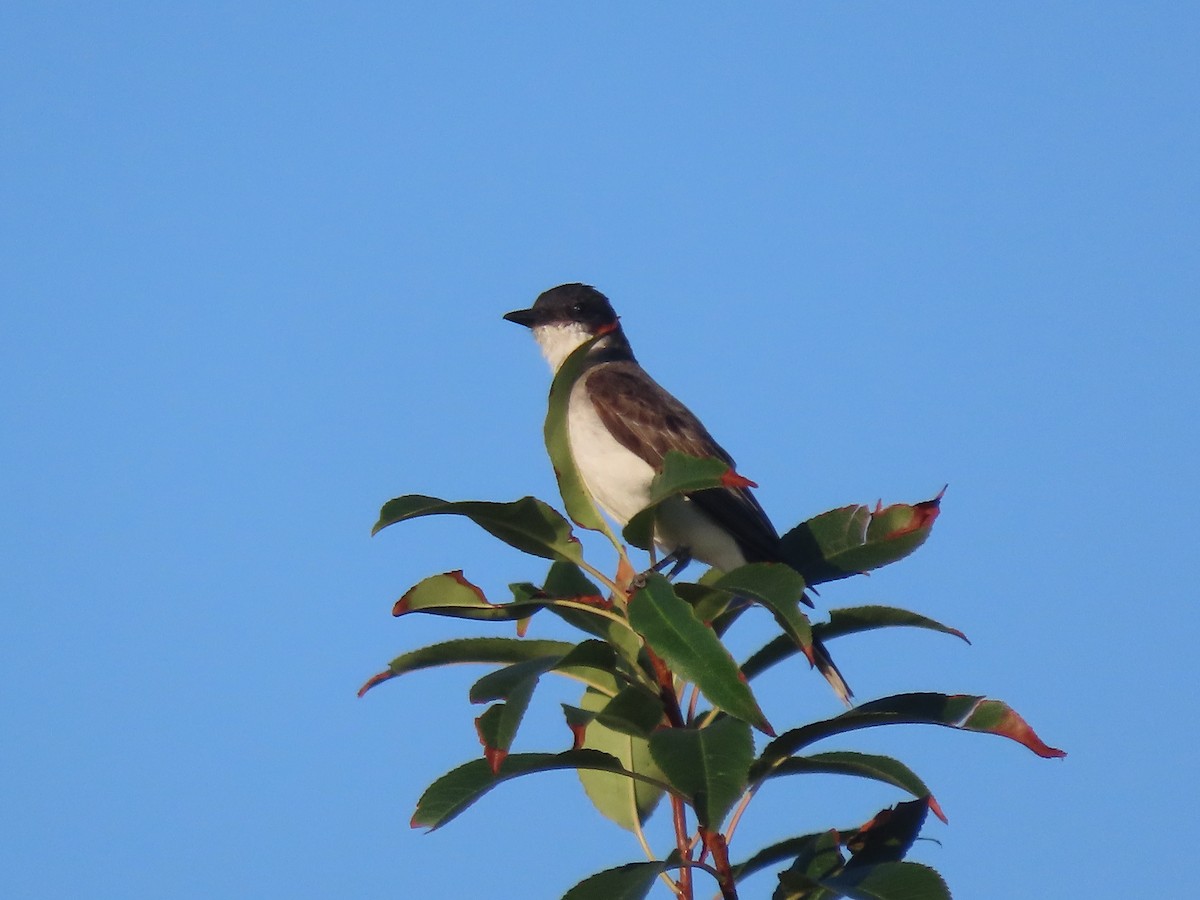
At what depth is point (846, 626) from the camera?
387cm

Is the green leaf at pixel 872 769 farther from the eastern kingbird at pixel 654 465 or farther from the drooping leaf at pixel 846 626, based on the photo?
the eastern kingbird at pixel 654 465

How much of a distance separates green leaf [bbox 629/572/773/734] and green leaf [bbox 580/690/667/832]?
73cm

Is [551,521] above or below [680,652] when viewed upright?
above

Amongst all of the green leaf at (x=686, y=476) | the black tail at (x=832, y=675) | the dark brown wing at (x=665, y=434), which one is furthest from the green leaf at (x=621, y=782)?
the dark brown wing at (x=665, y=434)

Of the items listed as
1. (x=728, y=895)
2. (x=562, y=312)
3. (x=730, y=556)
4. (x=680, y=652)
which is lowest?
(x=728, y=895)

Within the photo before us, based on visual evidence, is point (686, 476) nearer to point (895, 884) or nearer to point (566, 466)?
point (566, 466)

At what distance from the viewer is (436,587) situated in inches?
148

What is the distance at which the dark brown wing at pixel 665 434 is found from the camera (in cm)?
685

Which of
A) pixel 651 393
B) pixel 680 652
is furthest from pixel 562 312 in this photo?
pixel 680 652

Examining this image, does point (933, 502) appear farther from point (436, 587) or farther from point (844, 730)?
point (436, 587)

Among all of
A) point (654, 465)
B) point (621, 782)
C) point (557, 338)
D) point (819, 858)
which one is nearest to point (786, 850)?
point (819, 858)

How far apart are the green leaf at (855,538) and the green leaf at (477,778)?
2.87 feet

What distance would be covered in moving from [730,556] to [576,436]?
101 cm

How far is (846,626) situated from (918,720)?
1.18ft
